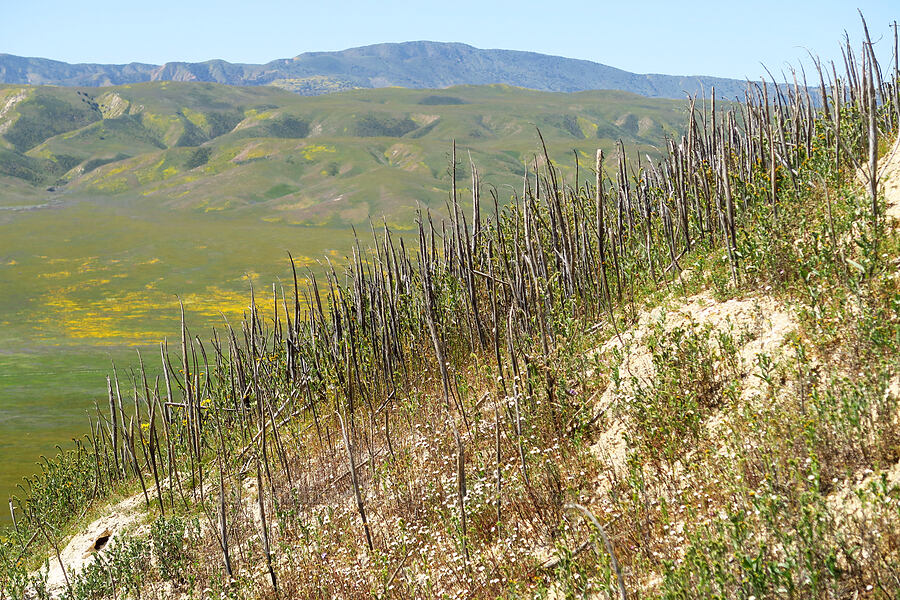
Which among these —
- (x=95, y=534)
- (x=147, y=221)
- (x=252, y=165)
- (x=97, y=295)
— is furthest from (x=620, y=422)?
(x=252, y=165)

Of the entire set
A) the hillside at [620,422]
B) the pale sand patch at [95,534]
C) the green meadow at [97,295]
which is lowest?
the green meadow at [97,295]

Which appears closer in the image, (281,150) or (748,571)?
(748,571)

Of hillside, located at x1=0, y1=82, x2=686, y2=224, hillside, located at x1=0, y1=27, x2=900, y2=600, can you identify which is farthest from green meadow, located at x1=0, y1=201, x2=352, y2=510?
hillside, located at x1=0, y1=82, x2=686, y2=224

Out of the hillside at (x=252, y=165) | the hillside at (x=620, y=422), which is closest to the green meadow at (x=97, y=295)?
the hillside at (x=620, y=422)

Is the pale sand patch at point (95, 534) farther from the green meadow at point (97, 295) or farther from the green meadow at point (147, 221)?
the green meadow at point (97, 295)

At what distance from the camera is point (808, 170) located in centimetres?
631

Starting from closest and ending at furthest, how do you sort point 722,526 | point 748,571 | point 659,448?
point 748,571, point 722,526, point 659,448

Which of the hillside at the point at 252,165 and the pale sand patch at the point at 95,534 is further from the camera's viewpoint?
the hillside at the point at 252,165

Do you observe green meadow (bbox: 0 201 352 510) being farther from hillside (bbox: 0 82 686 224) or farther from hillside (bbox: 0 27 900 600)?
hillside (bbox: 0 82 686 224)

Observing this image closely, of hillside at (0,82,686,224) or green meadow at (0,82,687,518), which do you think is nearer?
green meadow at (0,82,687,518)

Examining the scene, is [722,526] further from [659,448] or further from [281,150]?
[281,150]

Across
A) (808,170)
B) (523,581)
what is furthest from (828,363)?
(808,170)

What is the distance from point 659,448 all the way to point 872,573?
175 cm

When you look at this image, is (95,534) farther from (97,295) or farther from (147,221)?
(147,221)
